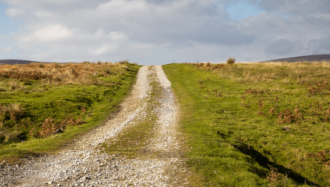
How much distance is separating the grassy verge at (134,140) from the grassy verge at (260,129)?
301 centimetres

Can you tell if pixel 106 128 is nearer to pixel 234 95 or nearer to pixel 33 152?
pixel 33 152

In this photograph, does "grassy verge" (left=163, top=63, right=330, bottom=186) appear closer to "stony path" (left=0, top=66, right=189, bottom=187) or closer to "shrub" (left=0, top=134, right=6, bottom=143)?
"stony path" (left=0, top=66, right=189, bottom=187)

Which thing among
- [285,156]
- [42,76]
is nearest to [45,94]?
[42,76]

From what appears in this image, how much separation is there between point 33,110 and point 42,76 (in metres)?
17.1

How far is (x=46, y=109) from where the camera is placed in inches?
836

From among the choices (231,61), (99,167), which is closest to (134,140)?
(99,167)

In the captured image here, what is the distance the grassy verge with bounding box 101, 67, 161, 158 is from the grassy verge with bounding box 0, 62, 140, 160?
3652 millimetres

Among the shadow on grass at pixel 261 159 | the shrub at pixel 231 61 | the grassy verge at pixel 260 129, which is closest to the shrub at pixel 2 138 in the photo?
the grassy verge at pixel 260 129

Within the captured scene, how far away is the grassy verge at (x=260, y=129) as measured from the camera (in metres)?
10.4

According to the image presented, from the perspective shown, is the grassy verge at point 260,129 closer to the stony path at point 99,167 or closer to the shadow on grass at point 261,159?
the shadow on grass at point 261,159

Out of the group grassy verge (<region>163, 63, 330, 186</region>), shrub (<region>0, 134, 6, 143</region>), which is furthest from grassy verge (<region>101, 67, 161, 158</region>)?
shrub (<region>0, 134, 6, 143</region>)

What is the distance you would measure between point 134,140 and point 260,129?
11.0m

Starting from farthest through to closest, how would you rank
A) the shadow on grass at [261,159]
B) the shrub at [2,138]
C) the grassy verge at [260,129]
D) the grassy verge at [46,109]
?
the shrub at [2,138] → the grassy verge at [46,109] → the shadow on grass at [261,159] → the grassy verge at [260,129]

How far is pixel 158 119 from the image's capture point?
64.6 feet
